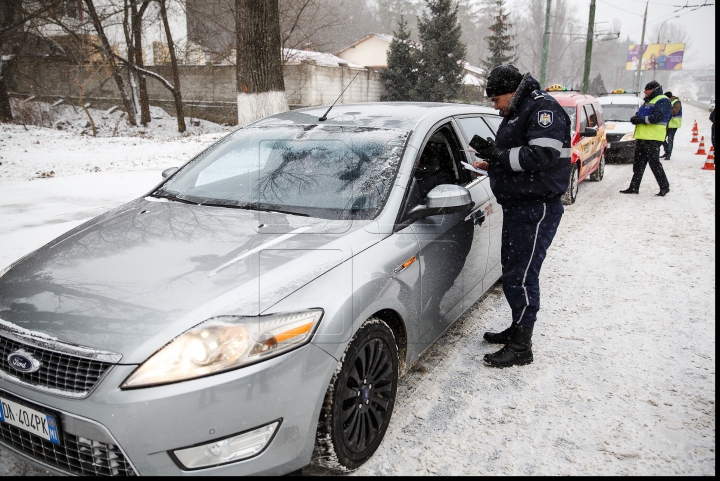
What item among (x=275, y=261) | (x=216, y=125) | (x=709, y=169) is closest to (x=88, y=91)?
(x=216, y=125)

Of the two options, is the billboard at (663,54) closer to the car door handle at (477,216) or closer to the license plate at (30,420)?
the car door handle at (477,216)

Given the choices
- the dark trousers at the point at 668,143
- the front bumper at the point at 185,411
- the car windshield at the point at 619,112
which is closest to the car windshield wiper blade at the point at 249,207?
the front bumper at the point at 185,411

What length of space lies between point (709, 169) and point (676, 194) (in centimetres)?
331

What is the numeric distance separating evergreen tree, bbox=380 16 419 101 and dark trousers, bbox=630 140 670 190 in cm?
2303

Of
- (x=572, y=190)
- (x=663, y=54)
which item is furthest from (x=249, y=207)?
(x=663, y=54)

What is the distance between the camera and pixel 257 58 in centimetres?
806

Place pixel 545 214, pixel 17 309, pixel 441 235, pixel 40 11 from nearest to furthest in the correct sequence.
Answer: pixel 17 309, pixel 441 235, pixel 545 214, pixel 40 11

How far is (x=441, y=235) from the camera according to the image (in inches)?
114

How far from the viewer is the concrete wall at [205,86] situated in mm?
25359

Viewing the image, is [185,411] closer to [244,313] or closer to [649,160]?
[244,313]

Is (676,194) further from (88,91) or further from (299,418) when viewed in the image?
(88,91)

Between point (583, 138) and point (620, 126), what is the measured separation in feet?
17.3

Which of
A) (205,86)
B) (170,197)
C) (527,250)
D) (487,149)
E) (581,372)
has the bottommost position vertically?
(581,372)

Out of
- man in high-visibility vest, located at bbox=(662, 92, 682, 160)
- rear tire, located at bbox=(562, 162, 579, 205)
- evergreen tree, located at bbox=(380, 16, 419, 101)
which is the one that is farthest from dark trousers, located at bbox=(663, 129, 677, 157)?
evergreen tree, located at bbox=(380, 16, 419, 101)
